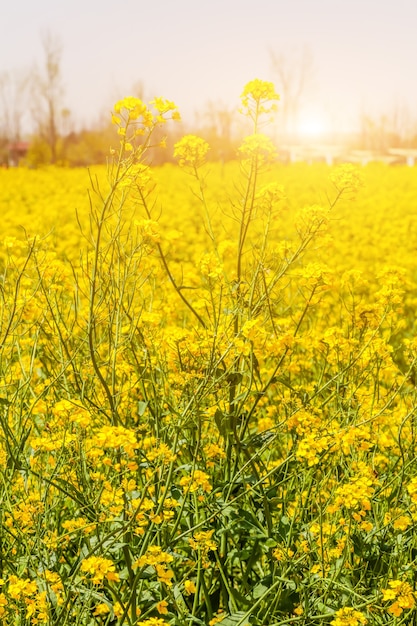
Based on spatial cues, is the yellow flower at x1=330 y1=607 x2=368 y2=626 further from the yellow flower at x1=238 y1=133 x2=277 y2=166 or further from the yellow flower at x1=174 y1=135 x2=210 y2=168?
the yellow flower at x1=174 y1=135 x2=210 y2=168

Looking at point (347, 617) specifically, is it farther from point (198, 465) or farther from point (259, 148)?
point (259, 148)

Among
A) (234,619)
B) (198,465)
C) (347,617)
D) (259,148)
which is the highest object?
(259,148)

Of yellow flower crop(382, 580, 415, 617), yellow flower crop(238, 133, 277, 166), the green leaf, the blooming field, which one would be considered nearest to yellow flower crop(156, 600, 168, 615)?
the blooming field

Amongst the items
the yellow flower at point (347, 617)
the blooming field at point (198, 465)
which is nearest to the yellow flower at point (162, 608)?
the blooming field at point (198, 465)

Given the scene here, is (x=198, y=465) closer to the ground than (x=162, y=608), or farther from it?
farther from it

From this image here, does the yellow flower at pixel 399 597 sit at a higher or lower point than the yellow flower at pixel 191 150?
lower

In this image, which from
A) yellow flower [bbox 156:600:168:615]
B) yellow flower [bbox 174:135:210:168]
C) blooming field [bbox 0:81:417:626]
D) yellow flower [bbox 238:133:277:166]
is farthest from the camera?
yellow flower [bbox 174:135:210:168]

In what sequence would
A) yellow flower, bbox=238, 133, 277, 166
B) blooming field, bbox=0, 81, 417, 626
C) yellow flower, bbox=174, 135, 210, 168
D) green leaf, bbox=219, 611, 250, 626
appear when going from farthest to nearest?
yellow flower, bbox=174, 135, 210, 168
yellow flower, bbox=238, 133, 277, 166
green leaf, bbox=219, 611, 250, 626
blooming field, bbox=0, 81, 417, 626

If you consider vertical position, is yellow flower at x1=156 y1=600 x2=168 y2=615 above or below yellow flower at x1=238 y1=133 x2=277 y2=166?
below

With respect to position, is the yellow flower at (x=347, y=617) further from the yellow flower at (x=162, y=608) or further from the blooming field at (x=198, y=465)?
the yellow flower at (x=162, y=608)

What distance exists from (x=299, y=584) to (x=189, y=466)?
52 centimetres

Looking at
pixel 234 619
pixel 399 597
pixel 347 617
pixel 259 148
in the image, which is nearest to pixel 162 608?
pixel 234 619

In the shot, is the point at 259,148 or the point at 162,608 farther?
the point at 259,148

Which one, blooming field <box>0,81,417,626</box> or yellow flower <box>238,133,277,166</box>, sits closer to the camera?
blooming field <box>0,81,417,626</box>
